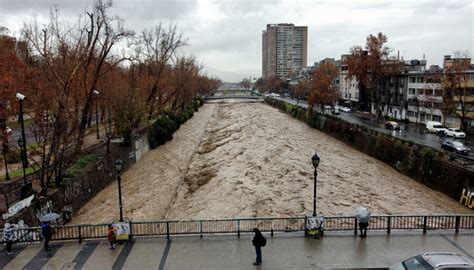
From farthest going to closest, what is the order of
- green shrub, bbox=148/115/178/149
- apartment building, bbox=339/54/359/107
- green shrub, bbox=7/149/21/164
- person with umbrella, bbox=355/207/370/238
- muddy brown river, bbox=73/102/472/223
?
1. apartment building, bbox=339/54/359/107
2. green shrub, bbox=148/115/178/149
3. green shrub, bbox=7/149/21/164
4. muddy brown river, bbox=73/102/472/223
5. person with umbrella, bbox=355/207/370/238

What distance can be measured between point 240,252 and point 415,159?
2308 centimetres

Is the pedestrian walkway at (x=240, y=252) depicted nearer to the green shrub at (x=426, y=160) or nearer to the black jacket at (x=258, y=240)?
the black jacket at (x=258, y=240)

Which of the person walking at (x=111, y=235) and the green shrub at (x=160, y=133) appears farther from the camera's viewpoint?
the green shrub at (x=160, y=133)

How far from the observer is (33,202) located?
1847 cm

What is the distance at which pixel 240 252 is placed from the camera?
13.2m

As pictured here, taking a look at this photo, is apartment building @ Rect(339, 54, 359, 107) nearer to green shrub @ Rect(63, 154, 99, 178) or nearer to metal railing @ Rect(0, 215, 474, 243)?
green shrub @ Rect(63, 154, 99, 178)

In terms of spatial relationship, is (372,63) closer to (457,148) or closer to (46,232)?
(457,148)

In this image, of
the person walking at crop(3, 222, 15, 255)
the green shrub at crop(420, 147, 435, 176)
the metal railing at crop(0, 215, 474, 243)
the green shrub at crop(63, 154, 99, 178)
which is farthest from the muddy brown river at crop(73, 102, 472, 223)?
the person walking at crop(3, 222, 15, 255)

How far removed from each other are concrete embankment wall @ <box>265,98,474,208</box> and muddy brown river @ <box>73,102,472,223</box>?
0.73 m

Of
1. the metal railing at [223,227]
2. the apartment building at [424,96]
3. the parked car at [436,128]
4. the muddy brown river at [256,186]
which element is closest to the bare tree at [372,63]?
the apartment building at [424,96]

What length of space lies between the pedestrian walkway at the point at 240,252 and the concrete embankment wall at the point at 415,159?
1223 cm

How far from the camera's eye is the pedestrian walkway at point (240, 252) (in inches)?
490

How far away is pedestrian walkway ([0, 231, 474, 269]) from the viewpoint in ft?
40.8

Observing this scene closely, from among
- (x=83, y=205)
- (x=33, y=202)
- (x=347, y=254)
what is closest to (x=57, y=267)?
(x=33, y=202)
